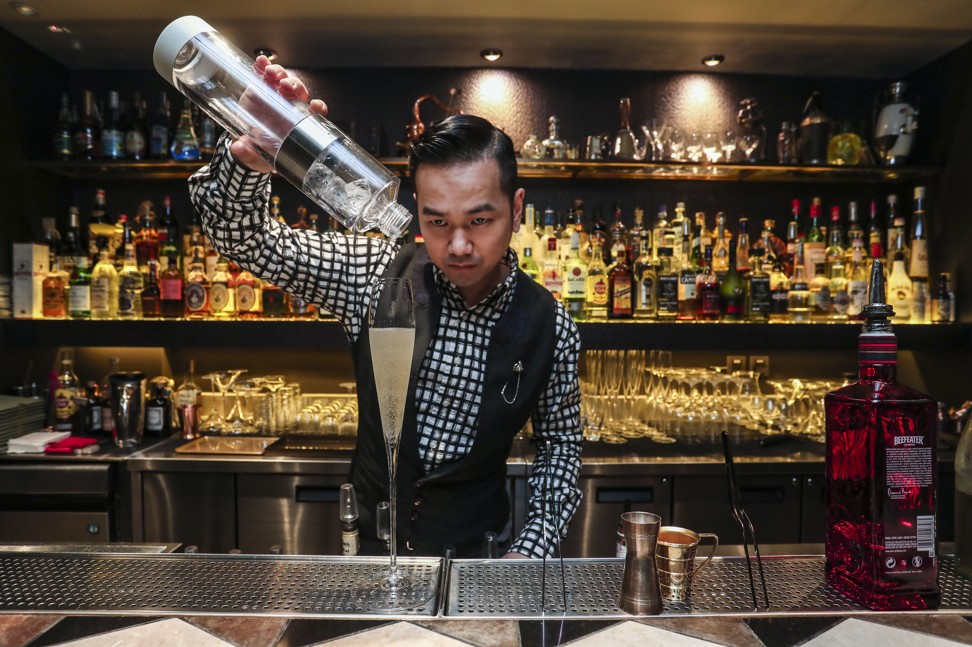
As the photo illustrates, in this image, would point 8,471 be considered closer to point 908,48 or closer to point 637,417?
point 637,417

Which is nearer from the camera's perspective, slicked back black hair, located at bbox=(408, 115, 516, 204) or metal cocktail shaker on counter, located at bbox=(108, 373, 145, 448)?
slicked back black hair, located at bbox=(408, 115, 516, 204)

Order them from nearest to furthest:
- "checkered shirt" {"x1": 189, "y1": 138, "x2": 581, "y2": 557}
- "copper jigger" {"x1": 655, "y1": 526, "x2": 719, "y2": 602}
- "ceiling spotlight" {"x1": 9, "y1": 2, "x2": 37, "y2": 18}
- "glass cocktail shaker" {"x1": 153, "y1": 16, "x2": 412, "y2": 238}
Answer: "copper jigger" {"x1": 655, "y1": 526, "x2": 719, "y2": 602}
"glass cocktail shaker" {"x1": 153, "y1": 16, "x2": 412, "y2": 238}
"checkered shirt" {"x1": 189, "y1": 138, "x2": 581, "y2": 557}
"ceiling spotlight" {"x1": 9, "y1": 2, "x2": 37, "y2": 18}

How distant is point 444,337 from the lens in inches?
59.6

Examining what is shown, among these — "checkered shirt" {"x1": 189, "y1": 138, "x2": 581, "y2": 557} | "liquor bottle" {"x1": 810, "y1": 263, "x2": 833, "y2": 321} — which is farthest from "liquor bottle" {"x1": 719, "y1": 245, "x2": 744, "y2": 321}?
"checkered shirt" {"x1": 189, "y1": 138, "x2": 581, "y2": 557}

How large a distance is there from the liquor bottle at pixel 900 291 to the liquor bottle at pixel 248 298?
2.68m

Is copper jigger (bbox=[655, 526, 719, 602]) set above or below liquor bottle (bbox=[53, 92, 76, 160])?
below

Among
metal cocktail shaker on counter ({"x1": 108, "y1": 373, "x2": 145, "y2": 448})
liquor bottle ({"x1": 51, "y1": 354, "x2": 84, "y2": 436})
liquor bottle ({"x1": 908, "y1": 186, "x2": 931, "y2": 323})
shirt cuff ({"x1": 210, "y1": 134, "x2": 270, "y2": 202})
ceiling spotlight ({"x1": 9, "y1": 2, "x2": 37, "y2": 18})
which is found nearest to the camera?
shirt cuff ({"x1": 210, "y1": 134, "x2": 270, "y2": 202})

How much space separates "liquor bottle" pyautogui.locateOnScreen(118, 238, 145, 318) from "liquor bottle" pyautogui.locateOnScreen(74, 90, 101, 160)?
0.46m

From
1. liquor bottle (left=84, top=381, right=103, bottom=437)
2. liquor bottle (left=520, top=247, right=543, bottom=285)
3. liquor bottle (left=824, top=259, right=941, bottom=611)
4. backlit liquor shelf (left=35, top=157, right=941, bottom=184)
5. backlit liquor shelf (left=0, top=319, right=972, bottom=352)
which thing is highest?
A: backlit liquor shelf (left=35, top=157, right=941, bottom=184)

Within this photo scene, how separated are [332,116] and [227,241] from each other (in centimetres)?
177

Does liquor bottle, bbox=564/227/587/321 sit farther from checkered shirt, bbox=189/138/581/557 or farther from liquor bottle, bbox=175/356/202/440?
liquor bottle, bbox=175/356/202/440

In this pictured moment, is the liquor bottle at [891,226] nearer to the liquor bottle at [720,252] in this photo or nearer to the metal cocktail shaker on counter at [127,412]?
the liquor bottle at [720,252]

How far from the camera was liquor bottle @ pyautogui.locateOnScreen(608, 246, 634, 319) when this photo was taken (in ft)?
9.00

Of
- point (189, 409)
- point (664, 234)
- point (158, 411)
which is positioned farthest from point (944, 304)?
point (158, 411)
